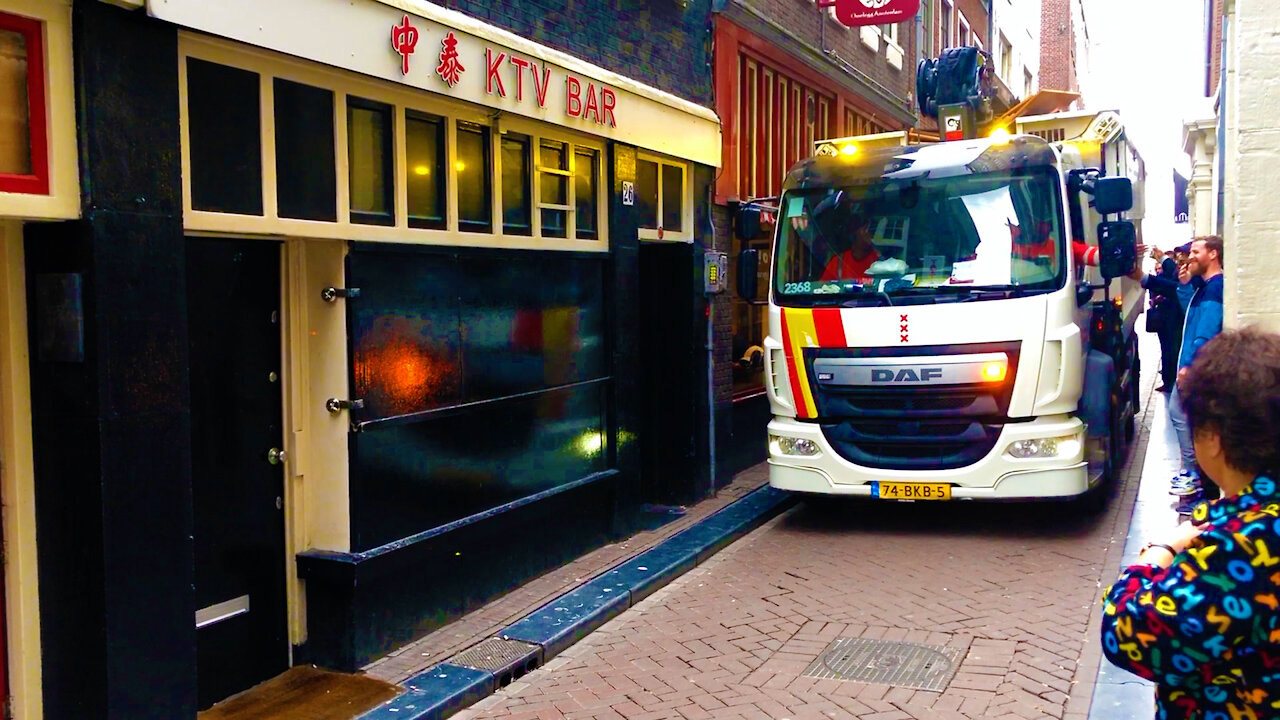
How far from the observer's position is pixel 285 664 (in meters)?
5.82

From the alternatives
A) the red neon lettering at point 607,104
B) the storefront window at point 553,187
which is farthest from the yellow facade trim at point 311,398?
the red neon lettering at point 607,104

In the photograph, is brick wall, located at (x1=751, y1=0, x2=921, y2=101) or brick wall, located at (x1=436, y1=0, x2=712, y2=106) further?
brick wall, located at (x1=751, y1=0, x2=921, y2=101)

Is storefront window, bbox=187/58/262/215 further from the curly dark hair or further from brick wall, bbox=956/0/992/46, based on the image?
brick wall, bbox=956/0/992/46

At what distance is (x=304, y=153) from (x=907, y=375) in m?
4.67

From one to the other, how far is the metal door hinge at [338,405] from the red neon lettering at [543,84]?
2.49 meters

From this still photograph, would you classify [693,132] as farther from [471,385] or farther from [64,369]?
[64,369]

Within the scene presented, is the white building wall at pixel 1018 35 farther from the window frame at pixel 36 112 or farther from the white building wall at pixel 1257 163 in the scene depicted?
the window frame at pixel 36 112

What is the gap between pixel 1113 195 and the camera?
8477 millimetres

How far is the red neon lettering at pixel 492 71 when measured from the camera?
6.73 meters

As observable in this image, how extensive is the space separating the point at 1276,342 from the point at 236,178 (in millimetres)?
4275

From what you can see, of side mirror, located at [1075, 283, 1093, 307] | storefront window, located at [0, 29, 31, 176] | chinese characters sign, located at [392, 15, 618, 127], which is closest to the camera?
storefront window, located at [0, 29, 31, 176]

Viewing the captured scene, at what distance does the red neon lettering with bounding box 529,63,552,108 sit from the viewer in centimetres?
725

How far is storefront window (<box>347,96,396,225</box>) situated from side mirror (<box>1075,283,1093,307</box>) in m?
5.13

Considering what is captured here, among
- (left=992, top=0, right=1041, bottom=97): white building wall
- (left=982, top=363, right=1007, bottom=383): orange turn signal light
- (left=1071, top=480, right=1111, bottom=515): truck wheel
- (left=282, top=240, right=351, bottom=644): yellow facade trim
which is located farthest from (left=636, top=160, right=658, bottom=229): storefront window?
(left=992, top=0, right=1041, bottom=97): white building wall
